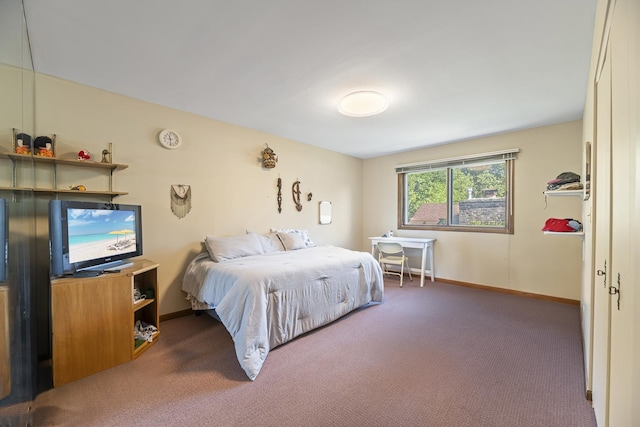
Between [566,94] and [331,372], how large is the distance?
3441 millimetres

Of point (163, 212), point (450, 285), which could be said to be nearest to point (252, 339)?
point (163, 212)

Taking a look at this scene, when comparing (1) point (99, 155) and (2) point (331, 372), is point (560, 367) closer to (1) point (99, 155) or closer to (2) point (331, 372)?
(2) point (331, 372)

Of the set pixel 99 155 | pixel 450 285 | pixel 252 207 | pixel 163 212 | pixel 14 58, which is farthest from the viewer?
pixel 450 285

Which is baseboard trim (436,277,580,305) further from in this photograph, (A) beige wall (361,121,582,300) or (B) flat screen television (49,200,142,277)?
(B) flat screen television (49,200,142,277)

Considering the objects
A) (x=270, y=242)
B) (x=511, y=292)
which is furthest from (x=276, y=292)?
(x=511, y=292)

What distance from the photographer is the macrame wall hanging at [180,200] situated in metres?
3.10

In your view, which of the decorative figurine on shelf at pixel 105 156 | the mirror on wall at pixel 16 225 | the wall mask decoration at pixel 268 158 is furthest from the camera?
the wall mask decoration at pixel 268 158

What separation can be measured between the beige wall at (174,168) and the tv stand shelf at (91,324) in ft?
2.75

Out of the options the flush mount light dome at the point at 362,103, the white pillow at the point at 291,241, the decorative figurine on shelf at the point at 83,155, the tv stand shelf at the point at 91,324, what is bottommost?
the tv stand shelf at the point at 91,324

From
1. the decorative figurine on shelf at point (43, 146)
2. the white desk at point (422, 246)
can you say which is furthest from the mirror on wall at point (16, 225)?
the white desk at point (422, 246)

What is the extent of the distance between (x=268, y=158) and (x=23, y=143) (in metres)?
2.42

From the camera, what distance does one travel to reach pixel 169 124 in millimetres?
3078

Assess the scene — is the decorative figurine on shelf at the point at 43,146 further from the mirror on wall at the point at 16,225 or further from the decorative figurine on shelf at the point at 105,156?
the decorative figurine on shelf at the point at 105,156

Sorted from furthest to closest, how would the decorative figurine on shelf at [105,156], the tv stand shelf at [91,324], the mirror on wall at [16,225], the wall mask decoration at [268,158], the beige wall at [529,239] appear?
the wall mask decoration at [268,158]
the beige wall at [529,239]
the decorative figurine on shelf at [105,156]
the tv stand shelf at [91,324]
the mirror on wall at [16,225]
